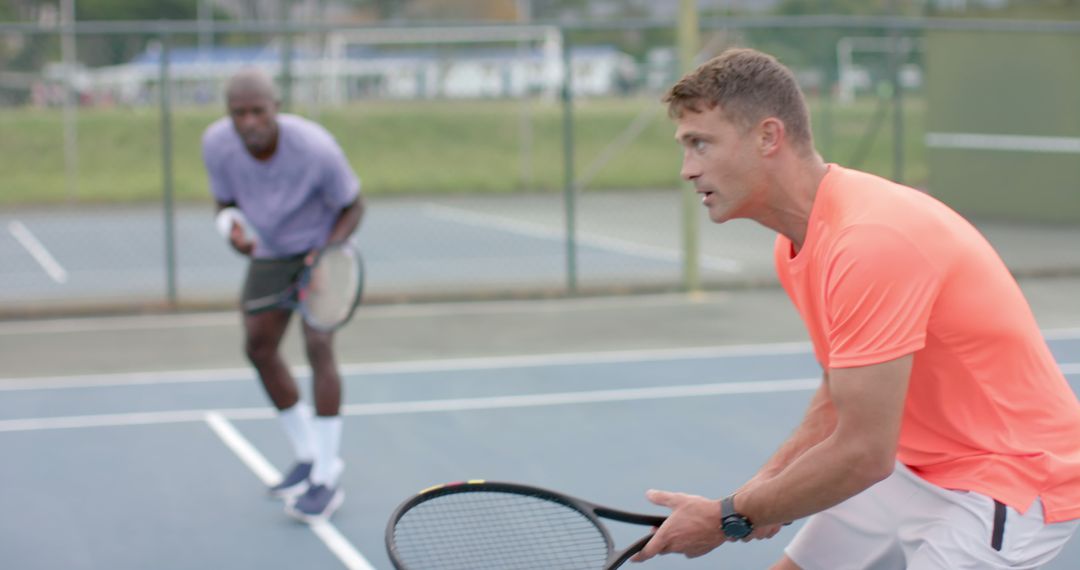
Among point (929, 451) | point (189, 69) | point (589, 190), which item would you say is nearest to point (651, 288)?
point (929, 451)

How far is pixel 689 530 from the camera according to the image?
2.68m

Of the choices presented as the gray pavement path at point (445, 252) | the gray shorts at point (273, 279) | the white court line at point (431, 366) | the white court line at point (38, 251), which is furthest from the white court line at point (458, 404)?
the white court line at point (38, 251)

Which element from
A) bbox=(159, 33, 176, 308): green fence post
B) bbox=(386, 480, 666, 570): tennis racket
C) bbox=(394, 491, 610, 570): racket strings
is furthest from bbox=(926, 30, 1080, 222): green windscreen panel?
bbox=(394, 491, 610, 570): racket strings

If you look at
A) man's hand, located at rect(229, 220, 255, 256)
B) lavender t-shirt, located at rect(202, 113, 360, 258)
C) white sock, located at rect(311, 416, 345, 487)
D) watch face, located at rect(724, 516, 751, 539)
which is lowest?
white sock, located at rect(311, 416, 345, 487)

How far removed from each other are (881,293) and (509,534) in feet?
6.54

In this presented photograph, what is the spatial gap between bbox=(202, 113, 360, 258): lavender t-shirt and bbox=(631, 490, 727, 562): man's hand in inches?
122

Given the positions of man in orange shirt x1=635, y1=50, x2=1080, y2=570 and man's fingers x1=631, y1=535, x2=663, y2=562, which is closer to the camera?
man in orange shirt x1=635, y1=50, x2=1080, y2=570

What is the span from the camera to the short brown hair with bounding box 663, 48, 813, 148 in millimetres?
2588

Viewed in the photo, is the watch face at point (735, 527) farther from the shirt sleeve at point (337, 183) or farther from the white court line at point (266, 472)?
the shirt sleeve at point (337, 183)

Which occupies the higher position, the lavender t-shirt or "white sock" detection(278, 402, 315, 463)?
the lavender t-shirt

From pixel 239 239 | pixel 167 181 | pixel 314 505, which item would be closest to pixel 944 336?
pixel 314 505

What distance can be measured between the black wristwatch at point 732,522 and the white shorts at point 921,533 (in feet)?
1.30

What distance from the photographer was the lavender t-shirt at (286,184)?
216 inches

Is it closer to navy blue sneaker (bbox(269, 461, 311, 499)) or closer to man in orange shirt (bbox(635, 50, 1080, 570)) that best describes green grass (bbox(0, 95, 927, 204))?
navy blue sneaker (bbox(269, 461, 311, 499))
